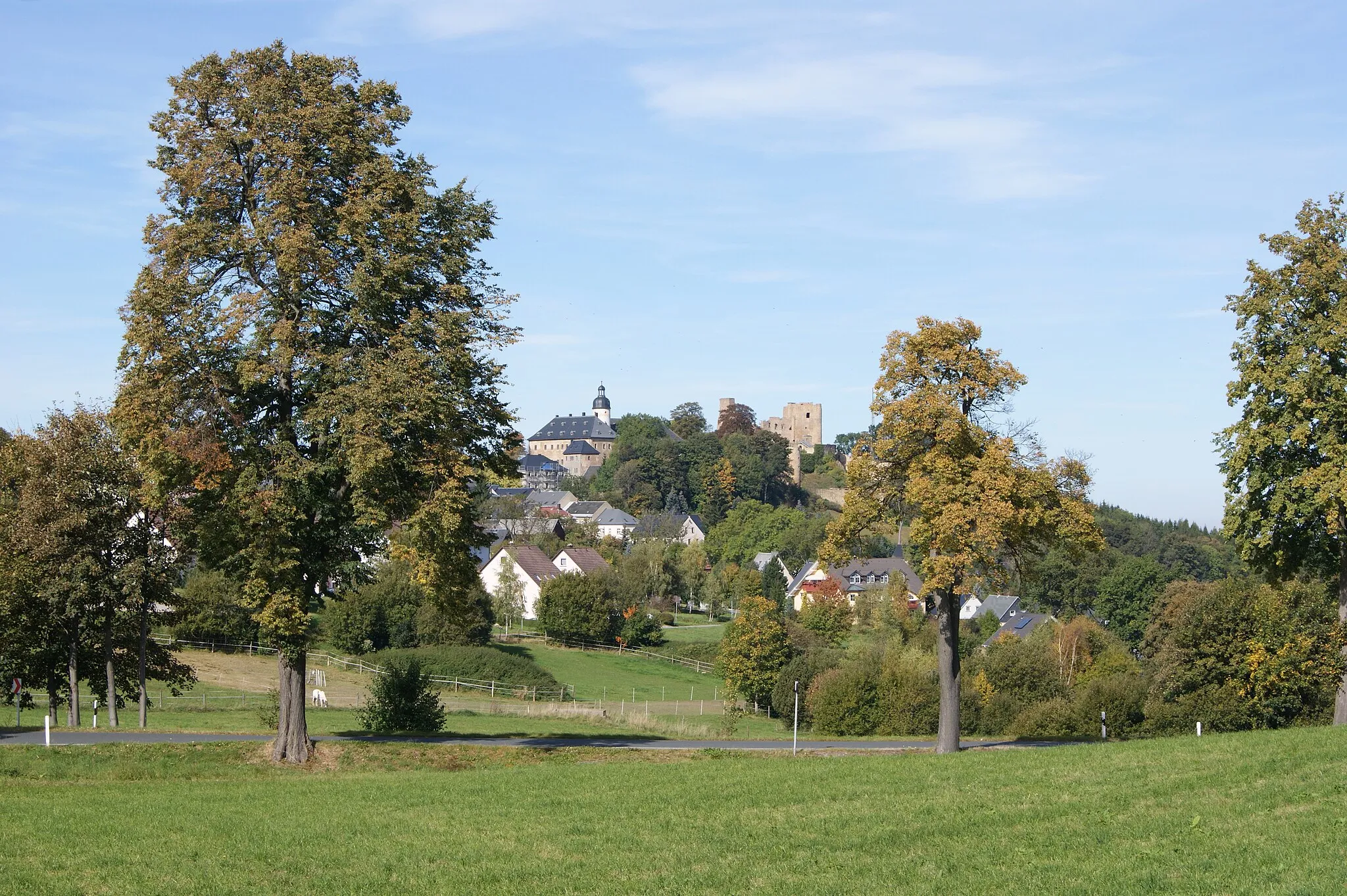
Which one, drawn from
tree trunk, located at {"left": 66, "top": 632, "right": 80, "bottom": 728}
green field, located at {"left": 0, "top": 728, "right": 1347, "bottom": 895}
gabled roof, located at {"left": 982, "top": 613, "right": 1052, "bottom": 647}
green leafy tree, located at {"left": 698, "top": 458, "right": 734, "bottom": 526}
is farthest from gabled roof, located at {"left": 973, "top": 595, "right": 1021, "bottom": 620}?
green field, located at {"left": 0, "top": 728, "right": 1347, "bottom": 895}

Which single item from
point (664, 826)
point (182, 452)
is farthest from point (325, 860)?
point (182, 452)

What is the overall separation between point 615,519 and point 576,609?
281ft

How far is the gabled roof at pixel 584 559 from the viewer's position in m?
110

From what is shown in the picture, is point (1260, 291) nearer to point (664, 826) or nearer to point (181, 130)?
point (664, 826)

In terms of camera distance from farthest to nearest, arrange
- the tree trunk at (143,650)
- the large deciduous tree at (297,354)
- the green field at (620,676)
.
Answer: the green field at (620,676), the tree trunk at (143,650), the large deciduous tree at (297,354)

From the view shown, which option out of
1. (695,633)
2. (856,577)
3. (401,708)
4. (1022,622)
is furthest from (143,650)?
(856,577)

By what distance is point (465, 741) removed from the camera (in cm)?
2955

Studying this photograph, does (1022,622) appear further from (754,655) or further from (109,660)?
(109,660)

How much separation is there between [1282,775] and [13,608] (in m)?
31.0

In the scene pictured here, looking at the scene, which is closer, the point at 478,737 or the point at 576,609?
the point at 478,737

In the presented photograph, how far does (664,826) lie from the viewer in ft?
52.8

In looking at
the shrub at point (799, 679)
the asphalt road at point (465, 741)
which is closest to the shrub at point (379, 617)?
the shrub at point (799, 679)

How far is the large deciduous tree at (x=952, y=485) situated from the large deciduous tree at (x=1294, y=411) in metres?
4.43

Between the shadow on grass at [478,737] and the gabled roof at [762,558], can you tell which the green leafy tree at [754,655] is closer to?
the shadow on grass at [478,737]
